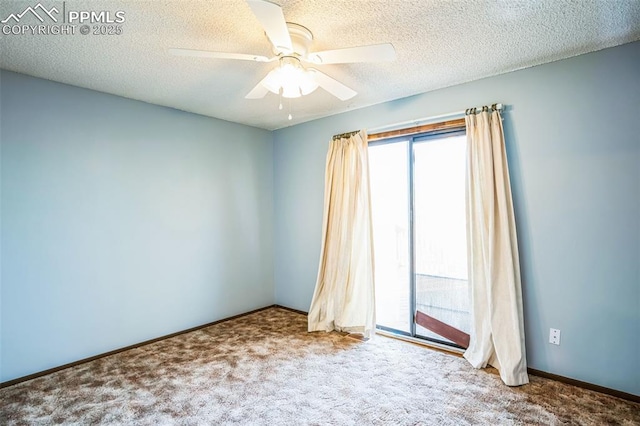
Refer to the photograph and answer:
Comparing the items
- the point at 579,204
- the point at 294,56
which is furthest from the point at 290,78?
the point at 579,204

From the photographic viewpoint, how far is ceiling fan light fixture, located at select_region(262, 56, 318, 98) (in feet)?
6.29

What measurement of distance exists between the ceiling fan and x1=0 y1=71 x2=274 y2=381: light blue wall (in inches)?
66.6

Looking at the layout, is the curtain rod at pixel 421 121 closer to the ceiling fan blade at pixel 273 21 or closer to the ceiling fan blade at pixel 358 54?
the ceiling fan blade at pixel 358 54

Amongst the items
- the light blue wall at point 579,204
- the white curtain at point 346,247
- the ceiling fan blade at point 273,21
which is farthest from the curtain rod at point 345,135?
the ceiling fan blade at point 273,21

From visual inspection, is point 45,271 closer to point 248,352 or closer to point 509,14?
point 248,352

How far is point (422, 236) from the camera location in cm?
317

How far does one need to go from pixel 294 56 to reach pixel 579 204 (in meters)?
2.31

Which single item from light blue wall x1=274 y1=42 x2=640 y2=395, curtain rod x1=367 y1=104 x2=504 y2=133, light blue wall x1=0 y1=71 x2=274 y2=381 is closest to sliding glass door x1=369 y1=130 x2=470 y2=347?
curtain rod x1=367 y1=104 x2=504 y2=133

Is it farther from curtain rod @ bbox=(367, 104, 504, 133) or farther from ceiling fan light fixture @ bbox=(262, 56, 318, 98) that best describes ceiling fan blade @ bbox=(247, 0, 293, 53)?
curtain rod @ bbox=(367, 104, 504, 133)

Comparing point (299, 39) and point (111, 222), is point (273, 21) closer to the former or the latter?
point (299, 39)

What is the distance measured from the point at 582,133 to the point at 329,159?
2274 mm

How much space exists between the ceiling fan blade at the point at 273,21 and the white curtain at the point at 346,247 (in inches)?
72.3

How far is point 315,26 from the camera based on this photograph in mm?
1929

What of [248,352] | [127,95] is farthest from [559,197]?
[127,95]
